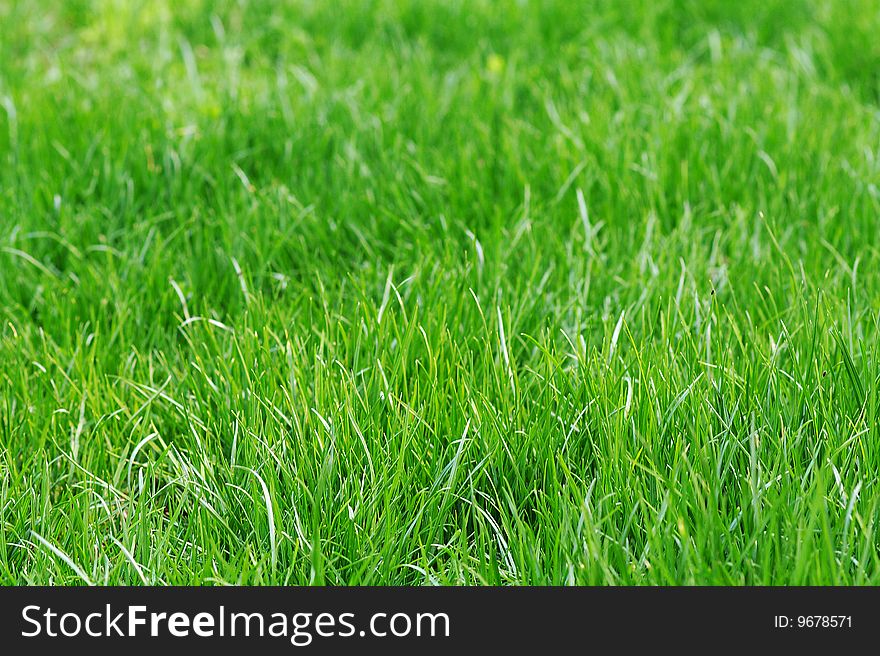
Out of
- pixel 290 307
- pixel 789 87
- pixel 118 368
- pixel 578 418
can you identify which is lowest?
pixel 578 418

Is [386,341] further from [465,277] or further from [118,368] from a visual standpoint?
[118,368]

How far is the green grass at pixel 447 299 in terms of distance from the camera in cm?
166

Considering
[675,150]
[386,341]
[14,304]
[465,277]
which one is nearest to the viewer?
[386,341]

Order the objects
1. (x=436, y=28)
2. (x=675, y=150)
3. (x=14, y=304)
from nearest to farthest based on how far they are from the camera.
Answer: (x=14, y=304) → (x=675, y=150) → (x=436, y=28)

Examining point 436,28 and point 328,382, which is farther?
point 436,28

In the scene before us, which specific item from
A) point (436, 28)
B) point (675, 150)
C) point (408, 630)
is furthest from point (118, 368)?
point (436, 28)

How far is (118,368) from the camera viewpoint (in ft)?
7.10

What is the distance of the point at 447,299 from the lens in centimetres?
220

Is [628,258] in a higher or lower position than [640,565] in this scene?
higher

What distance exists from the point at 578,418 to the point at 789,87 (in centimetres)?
218

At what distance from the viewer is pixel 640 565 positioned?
1550 mm

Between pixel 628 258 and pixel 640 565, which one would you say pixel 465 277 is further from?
pixel 640 565

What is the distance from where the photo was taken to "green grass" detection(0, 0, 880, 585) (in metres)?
1.66

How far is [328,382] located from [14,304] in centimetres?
100
